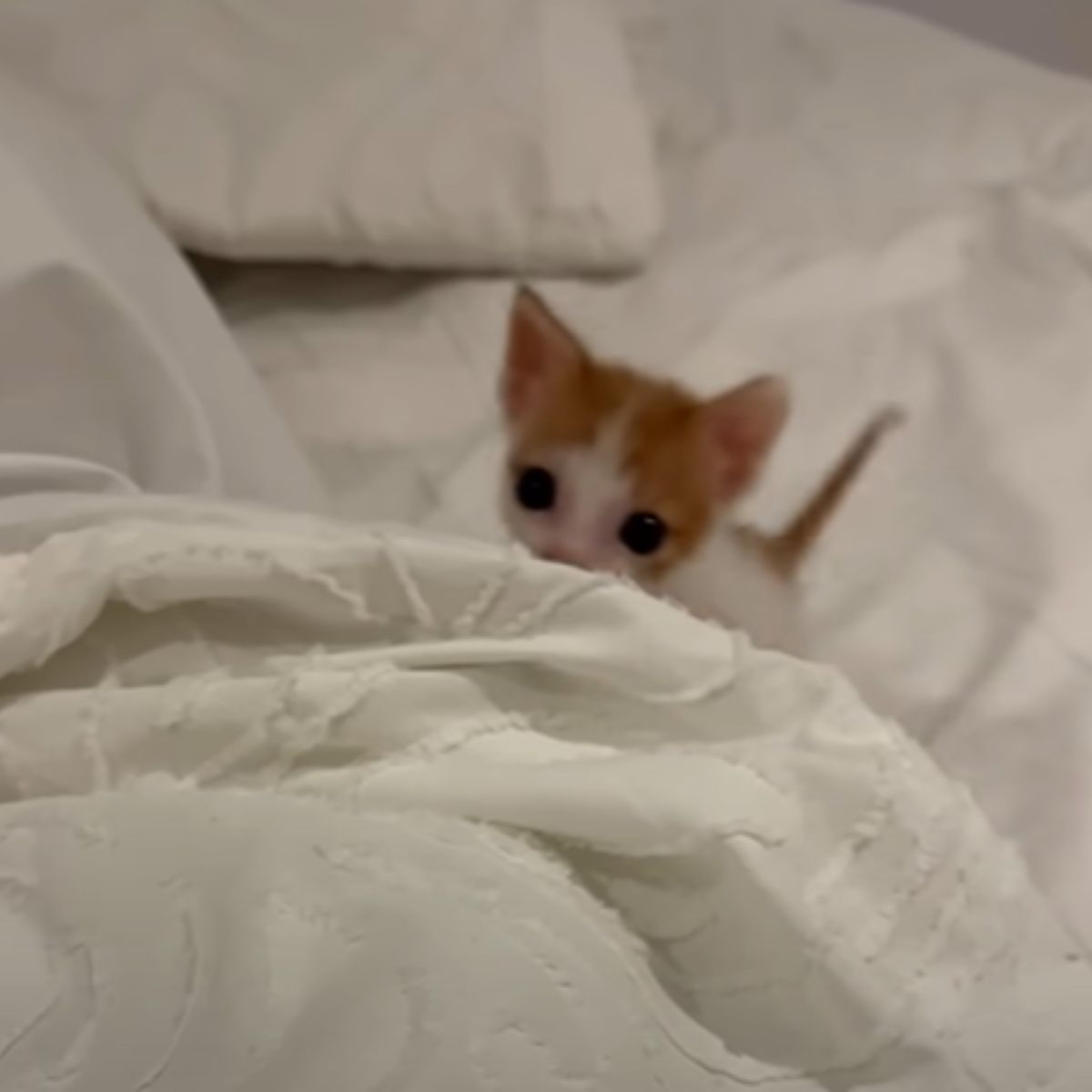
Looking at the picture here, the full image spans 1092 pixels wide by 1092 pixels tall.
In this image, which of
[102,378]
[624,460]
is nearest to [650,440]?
[624,460]

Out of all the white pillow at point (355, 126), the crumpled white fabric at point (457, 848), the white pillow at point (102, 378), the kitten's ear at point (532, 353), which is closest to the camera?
the crumpled white fabric at point (457, 848)

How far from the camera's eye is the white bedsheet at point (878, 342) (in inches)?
30.6

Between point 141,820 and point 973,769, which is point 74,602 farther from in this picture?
point 973,769

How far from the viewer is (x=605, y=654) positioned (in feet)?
1.68

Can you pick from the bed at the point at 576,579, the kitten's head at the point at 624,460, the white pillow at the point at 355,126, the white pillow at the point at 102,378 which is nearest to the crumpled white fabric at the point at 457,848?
the bed at the point at 576,579

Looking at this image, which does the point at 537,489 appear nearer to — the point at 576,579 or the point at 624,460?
the point at 624,460

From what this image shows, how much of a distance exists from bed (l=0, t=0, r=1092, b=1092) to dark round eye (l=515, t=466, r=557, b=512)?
0.06m

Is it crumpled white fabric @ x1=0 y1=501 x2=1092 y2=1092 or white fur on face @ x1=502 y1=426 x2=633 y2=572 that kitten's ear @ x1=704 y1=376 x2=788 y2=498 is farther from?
crumpled white fabric @ x1=0 y1=501 x2=1092 y2=1092

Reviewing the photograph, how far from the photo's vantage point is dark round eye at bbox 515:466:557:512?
0.80m

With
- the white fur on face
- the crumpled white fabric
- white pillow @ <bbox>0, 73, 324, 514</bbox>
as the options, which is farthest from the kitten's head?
the crumpled white fabric

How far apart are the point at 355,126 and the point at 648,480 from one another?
13.7 inches

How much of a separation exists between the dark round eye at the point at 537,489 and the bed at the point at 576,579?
0.19 ft

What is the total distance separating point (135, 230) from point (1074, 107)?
719 millimetres

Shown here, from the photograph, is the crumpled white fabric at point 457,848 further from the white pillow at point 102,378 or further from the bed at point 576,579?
the white pillow at point 102,378
